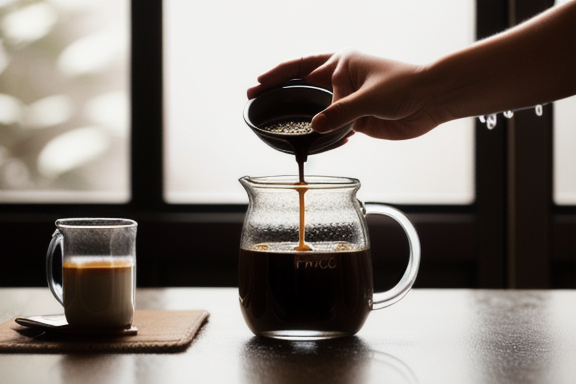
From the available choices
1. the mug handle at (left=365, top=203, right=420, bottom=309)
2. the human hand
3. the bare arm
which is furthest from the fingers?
the mug handle at (left=365, top=203, right=420, bottom=309)

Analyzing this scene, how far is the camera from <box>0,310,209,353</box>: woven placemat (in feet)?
2.88

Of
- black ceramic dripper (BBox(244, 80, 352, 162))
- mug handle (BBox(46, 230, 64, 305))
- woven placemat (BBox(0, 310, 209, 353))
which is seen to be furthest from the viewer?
black ceramic dripper (BBox(244, 80, 352, 162))

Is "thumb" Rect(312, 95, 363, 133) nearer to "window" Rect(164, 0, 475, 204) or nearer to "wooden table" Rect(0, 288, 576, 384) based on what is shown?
"wooden table" Rect(0, 288, 576, 384)

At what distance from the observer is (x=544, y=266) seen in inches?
103

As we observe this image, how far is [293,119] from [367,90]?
13 centimetres

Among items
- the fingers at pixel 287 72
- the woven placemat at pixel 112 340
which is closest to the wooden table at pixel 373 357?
the woven placemat at pixel 112 340

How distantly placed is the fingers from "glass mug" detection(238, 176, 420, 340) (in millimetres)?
349

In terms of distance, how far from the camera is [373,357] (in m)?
0.85

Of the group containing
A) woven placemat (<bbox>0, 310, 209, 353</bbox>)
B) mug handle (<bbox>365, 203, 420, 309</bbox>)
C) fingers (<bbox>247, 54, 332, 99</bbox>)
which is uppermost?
fingers (<bbox>247, 54, 332, 99</bbox>)

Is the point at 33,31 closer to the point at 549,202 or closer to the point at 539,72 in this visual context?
the point at 549,202

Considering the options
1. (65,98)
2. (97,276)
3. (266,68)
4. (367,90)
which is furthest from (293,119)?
(65,98)

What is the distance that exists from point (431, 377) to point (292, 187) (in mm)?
291

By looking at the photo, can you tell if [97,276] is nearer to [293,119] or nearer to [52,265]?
[52,265]

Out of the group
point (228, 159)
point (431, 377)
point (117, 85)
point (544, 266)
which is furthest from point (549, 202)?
point (431, 377)
